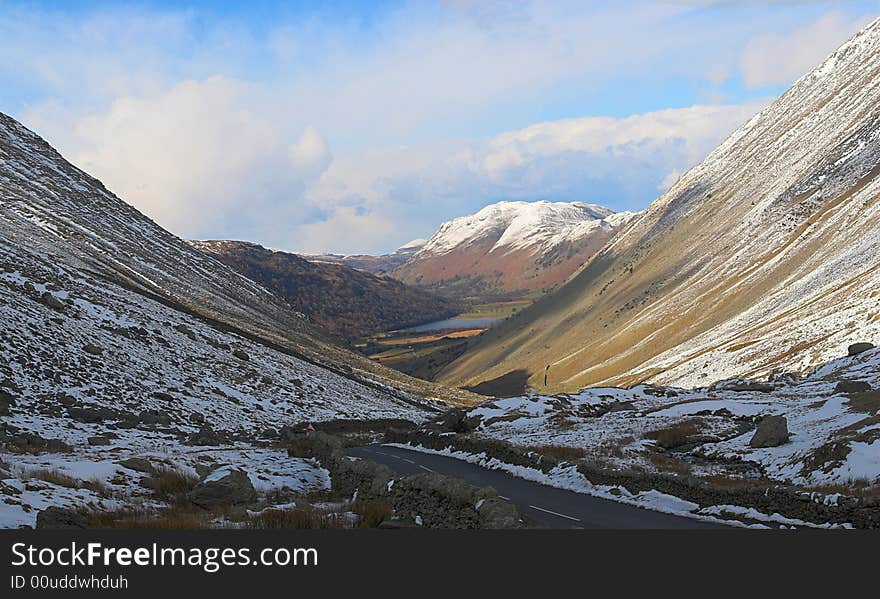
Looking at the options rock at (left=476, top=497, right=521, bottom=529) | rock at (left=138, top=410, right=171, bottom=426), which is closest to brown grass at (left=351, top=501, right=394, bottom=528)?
rock at (left=476, top=497, right=521, bottom=529)

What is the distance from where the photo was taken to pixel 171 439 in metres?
31.4

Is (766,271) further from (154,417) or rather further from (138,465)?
(138,465)

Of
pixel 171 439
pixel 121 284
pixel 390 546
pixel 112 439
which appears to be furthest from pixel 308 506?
pixel 121 284

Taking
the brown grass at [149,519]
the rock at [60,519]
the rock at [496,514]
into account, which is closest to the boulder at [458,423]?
the brown grass at [149,519]

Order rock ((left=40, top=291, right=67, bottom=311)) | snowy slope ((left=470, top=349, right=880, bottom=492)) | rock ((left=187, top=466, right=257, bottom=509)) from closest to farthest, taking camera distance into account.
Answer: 1. rock ((left=187, top=466, right=257, bottom=509))
2. snowy slope ((left=470, top=349, right=880, bottom=492))
3. rock ((left=40, top=291, right=67, bottom=311))

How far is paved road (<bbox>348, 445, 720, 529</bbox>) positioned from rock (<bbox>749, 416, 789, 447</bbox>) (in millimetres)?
11670

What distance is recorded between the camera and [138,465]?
19.5 metres

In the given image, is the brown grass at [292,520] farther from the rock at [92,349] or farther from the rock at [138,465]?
the rock at [92,349]

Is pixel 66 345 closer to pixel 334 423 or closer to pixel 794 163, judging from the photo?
pixel 334 423

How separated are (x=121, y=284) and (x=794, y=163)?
157495 millimetres

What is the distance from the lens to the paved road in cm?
1653

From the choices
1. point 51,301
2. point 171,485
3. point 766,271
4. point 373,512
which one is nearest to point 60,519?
point 373,512

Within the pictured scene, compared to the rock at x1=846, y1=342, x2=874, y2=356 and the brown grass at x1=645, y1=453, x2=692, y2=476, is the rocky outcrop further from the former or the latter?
the rock at x1=846, y1=342, x2=874, y2=356

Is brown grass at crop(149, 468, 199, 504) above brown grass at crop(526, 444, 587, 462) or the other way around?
the other way around
